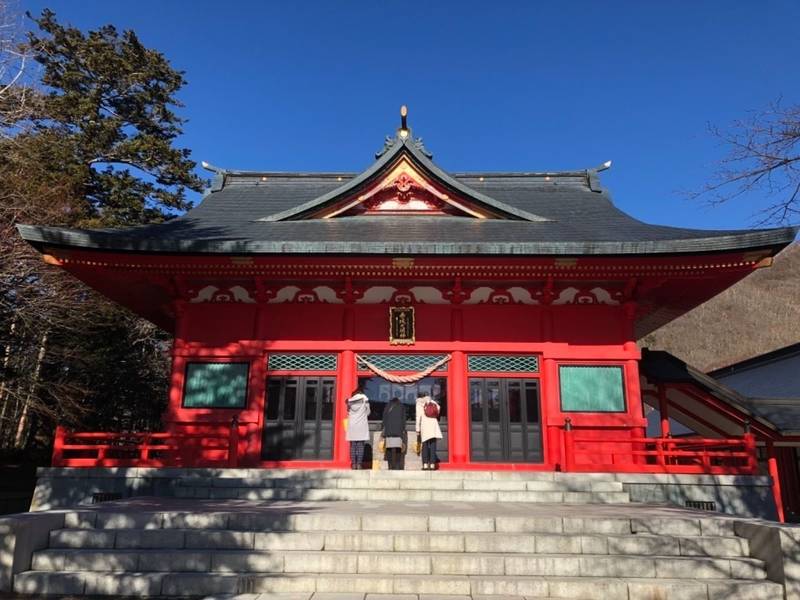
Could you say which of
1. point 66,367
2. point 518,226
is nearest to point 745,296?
point 518,226

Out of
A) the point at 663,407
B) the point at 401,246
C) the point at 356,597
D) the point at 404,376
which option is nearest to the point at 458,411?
the point at 404,376

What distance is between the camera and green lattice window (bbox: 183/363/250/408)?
39.5ft

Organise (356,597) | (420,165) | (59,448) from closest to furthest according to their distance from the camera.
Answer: (356,597) → (59,448) → (420,165)

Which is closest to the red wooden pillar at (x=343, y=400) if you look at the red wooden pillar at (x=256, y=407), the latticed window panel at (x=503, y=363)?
the red wooden pillar at (x=256, y=407)

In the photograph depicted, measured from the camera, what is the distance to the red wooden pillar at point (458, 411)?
12.0 m

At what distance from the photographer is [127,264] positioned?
1119 centimetres

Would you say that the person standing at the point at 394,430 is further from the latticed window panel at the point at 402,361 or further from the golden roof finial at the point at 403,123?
the golden roof finial at the point at 403,123

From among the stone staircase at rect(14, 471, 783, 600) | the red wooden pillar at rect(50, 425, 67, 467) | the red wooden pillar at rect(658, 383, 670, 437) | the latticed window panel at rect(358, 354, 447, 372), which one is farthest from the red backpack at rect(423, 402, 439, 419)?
the red wooden pillar at rect(50, 425, 67, 467)

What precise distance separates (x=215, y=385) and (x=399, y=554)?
7.36 meters

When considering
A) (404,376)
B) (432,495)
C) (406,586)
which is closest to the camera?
(406,586)

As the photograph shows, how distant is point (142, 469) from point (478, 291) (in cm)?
774

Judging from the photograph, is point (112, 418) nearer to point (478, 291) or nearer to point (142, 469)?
point (142, 469)

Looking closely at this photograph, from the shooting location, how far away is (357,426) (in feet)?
36.0

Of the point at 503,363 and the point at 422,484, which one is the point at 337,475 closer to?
the point at 422,484
